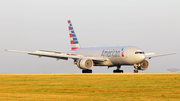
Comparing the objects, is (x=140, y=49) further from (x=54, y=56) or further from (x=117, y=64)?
(x=54, y=56)

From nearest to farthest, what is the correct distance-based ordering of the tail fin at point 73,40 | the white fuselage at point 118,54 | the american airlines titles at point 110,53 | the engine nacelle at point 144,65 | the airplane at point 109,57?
the white fuselage at point 118,54 → the airplane at point 109,57 → the american airlines titles at point 110,53 → the engine nacelle at point 144,65 → the tail fin at point 73,40

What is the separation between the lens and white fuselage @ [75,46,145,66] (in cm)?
5264

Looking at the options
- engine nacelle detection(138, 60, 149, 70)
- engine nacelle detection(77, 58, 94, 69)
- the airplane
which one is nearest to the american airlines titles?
the airplane

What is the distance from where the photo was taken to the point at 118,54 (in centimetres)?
5438

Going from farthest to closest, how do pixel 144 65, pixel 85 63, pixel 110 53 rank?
pixel 144 65 → pixel 110 53 → pixel 85 63

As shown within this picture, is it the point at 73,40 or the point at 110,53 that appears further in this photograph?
the point at 73,40

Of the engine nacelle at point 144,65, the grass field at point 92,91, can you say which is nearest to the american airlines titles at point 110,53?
the engine nacelle at point 144,65

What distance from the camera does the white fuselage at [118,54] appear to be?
52641 millimetres

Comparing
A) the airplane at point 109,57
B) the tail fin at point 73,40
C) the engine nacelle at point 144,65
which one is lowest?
the engine nacelle at point 144,65

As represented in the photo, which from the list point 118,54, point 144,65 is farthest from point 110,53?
point 144,65

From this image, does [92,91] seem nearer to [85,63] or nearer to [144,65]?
[85,63]

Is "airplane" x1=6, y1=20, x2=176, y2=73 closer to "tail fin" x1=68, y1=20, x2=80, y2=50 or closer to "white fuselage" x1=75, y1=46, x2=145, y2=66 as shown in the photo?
"white fuselage" x1=75, y1=46, x2=145, y2=66

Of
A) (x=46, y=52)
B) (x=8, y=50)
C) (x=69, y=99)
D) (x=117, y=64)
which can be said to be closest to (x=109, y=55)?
(x=117, y=64)

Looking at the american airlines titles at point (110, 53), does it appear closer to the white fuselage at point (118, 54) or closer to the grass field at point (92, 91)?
the white fuselage at point (118, 54)
